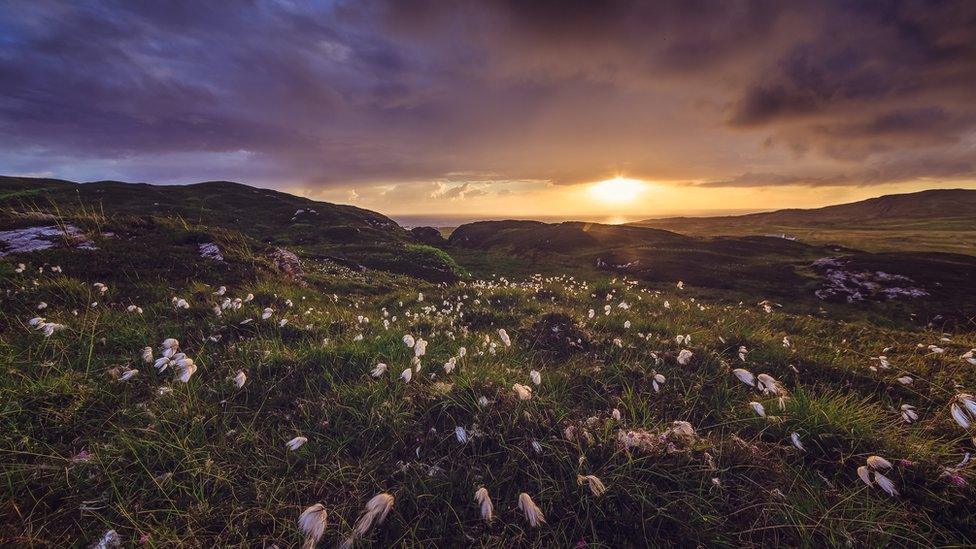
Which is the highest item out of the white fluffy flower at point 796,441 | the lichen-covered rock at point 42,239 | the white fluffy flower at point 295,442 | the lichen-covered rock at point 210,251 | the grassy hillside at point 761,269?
the lichen-covered rock at point 42,239

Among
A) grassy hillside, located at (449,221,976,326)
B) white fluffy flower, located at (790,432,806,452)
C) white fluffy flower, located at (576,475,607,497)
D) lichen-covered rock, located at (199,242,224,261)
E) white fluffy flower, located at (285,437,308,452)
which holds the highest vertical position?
lichen-covered rock, located at (199,242,224,261)

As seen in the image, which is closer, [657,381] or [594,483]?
[594,483]

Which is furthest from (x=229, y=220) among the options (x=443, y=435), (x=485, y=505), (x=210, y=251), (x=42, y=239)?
(x=485, y=505)

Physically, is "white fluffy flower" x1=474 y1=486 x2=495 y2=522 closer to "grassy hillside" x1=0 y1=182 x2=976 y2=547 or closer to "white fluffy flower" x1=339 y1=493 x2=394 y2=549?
"grassy hillside" x1=0 y1=182 x2=976 y2=547

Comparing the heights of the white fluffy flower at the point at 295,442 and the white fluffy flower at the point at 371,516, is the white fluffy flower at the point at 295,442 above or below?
above

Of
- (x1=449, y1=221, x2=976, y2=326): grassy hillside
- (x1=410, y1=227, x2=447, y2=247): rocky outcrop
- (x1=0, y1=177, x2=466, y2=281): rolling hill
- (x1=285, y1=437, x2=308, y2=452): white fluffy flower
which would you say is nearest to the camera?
(x1=285, y1=437, x2=308, y2=452): white fluffy flower

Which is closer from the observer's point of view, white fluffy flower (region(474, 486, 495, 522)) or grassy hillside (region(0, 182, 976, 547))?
white fluffy flower (region(474, 486, 495, 522))

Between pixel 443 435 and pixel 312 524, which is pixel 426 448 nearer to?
pixel 443 435

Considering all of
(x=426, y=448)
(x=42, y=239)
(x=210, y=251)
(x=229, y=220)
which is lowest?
(x=426, y=448)

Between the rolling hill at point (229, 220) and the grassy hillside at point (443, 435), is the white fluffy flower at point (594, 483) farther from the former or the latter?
the rolling hill at point (229, 220)

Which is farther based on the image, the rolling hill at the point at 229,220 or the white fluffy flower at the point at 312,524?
the rolling hill at the point at 229,220

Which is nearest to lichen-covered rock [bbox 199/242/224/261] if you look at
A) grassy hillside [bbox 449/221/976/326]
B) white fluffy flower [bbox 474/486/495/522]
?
white fluffy flower [bbox 474/486/495/522]

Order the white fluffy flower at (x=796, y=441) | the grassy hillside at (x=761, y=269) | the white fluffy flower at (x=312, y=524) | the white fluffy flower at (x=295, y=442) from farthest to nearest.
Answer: the grassy hillside at (x=761, y=269) → the white fluffy flower at (x=796, y=441) → the white fluffy flower at (x=295, y=442) → the white fluffy flower at (x=312, y=524)

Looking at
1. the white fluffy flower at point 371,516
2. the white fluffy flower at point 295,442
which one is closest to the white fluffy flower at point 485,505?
the white fluffy flower at point 371,516
